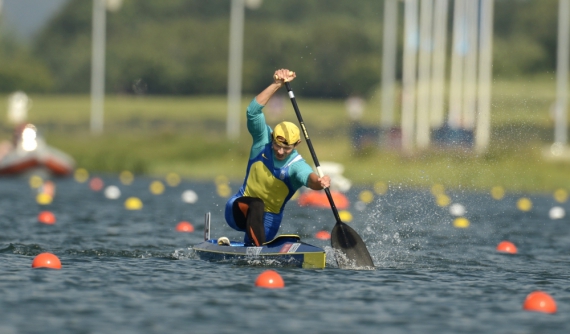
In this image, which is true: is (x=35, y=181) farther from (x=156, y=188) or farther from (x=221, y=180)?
(x=221, y=180)

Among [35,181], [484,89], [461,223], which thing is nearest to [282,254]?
[461,223]

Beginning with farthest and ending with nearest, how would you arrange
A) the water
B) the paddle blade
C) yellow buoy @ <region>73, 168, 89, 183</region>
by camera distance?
yellow buoy @ <region>73, 168, 89, 183</region> → the paddle blade → the water

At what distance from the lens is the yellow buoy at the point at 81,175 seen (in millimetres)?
37828

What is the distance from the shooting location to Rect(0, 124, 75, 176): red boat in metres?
37.7

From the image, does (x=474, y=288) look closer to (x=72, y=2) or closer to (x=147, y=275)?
(x=147, y=275)

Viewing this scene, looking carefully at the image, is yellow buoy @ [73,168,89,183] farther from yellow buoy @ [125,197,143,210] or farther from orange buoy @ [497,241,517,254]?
orange buoy @ [497,241,517,254]

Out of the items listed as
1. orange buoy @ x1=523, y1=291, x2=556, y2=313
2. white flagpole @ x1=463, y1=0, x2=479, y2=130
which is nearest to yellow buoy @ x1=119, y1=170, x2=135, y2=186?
white flagpole @ x1=463, y1=0, x2=479, y2=130

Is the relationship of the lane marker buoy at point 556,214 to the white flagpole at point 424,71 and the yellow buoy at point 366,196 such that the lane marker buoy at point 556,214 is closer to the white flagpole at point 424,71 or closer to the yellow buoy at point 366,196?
the yellow buoy at point 366,196

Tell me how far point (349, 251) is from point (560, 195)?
20338mm

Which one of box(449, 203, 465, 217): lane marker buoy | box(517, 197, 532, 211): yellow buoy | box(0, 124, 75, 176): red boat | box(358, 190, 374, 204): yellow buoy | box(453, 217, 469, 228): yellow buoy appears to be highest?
box(0, 124, 75, 176): red boat

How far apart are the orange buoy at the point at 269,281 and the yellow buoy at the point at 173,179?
23.7m

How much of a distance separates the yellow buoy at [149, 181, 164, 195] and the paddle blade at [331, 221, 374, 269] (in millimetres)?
17300

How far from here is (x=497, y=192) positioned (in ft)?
108

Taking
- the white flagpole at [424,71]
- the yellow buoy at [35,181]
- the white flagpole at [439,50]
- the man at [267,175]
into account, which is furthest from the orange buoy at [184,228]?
the white flagpole at [439,50]
